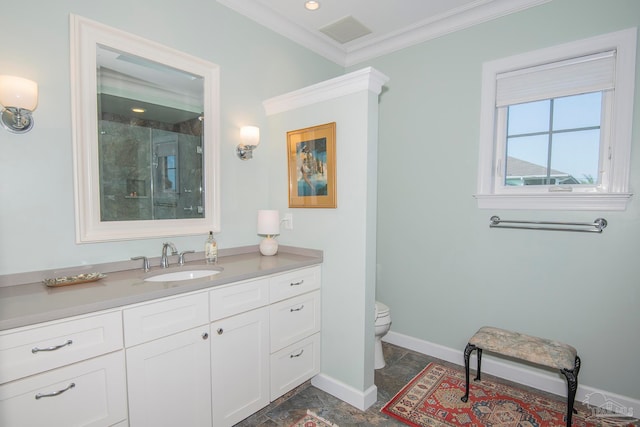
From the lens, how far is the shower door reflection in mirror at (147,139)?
1806 millimetres

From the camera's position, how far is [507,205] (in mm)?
2379

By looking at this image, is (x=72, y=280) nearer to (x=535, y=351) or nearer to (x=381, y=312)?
(x=381, y=312)

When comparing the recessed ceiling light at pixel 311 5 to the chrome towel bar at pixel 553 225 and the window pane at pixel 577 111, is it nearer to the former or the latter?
the window pane at pixel 577 111

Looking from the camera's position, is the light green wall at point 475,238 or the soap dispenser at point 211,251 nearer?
the light green wall at point 475,238

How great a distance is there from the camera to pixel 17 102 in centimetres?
143

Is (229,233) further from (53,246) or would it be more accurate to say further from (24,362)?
(24,362)

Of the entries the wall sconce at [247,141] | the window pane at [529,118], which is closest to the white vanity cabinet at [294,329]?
the wall sconce at [247,141]

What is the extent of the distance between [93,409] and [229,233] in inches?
50.8

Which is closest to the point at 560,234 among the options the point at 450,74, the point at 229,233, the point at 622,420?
the point at 622,420

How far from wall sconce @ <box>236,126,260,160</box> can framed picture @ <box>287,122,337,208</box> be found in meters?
0.25

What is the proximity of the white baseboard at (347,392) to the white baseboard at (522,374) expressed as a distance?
84cm

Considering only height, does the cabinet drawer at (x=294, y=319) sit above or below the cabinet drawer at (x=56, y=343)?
below

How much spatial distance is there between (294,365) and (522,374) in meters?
1.67

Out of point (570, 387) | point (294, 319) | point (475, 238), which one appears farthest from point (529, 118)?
point (294, 319)
